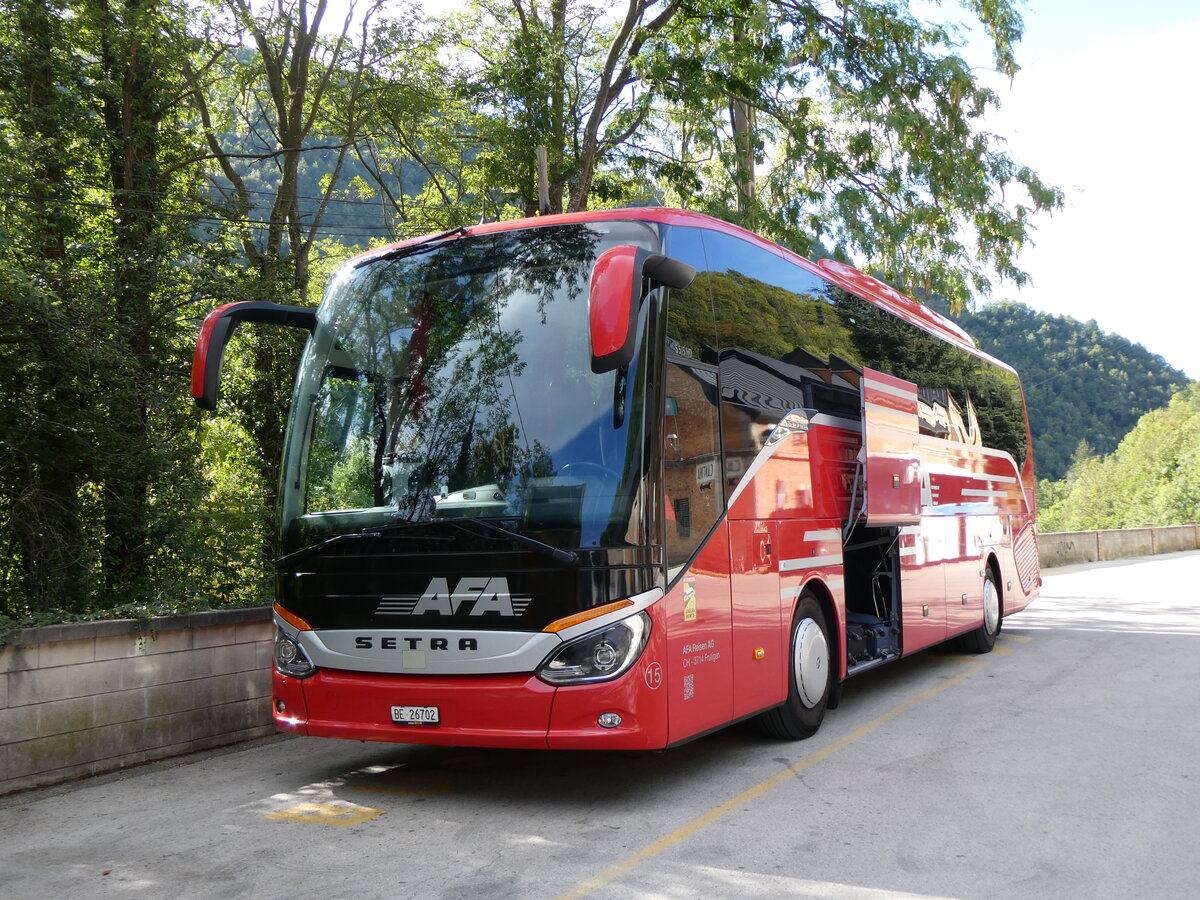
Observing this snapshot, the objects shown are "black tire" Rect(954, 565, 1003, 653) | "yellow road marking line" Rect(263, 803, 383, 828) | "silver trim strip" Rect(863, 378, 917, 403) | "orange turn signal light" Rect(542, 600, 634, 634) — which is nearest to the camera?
"orange turn signal light" Rect(542, 600, 634, 634)

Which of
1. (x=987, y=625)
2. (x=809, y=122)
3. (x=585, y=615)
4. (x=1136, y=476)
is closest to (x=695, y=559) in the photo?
(x=585, y=615)

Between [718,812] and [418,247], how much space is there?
12.6 ft

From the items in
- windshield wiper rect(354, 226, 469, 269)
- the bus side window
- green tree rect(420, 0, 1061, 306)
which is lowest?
the bus side window

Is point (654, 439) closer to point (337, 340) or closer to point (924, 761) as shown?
point (337, 340)

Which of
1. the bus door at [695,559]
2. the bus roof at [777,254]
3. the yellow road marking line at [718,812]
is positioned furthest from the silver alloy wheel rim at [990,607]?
the bus door at [695,559]

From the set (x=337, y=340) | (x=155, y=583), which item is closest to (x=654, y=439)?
(x=337, y=340)

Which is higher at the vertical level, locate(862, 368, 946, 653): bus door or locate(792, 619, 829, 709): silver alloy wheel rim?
locate(862, 368, 946, 653): bus door

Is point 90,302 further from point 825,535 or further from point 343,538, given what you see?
point 825,535

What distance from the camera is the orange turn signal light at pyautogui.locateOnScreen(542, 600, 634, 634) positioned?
226 inches

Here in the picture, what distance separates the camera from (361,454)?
6.50m

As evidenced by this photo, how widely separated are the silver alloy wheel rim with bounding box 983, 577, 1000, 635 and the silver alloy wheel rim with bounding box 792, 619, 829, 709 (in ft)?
17.0

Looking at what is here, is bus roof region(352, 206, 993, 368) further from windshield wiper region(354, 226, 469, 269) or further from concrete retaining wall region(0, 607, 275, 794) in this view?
concrete retaining wall region(0, 607, 275, 794)

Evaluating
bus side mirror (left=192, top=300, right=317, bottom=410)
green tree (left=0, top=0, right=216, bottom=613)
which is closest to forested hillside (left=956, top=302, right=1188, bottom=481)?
green tree (left=0, top=0, right=216, bottom=613)

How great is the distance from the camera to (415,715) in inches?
239
